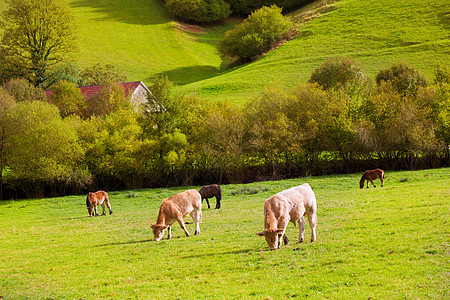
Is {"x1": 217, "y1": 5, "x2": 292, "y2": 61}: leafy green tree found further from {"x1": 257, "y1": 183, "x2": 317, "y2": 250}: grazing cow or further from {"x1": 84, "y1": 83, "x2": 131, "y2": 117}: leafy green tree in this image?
{"x1": 257, "y1": 183, "x2": 317, "y2": 250}: grazing cow

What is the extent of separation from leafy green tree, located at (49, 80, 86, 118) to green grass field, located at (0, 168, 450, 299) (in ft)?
115

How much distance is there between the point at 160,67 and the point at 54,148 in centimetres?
6275

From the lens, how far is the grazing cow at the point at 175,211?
16.8m

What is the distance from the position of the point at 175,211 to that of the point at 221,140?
1175 inches

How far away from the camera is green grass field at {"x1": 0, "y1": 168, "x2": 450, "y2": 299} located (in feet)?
32.1

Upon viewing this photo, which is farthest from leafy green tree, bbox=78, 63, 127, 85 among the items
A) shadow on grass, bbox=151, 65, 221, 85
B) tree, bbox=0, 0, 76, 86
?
shadow on grass, bbox=151, 65, 221, 85

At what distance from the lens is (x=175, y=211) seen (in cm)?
1695

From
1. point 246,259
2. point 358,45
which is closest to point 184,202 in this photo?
point 246,259

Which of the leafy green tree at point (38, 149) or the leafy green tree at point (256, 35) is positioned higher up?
the leafy green tree at point (256, 35)

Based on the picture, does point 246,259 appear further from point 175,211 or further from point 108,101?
point 108,101

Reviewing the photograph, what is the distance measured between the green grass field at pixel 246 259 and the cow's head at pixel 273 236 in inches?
13.0

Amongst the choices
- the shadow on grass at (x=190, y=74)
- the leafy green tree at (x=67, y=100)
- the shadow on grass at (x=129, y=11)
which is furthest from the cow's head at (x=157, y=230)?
the shadow on grass at (x=129, y=11)

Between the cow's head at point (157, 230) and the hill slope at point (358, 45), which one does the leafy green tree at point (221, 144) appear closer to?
the hill slope at point (358, 45)

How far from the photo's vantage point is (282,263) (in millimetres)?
11711
